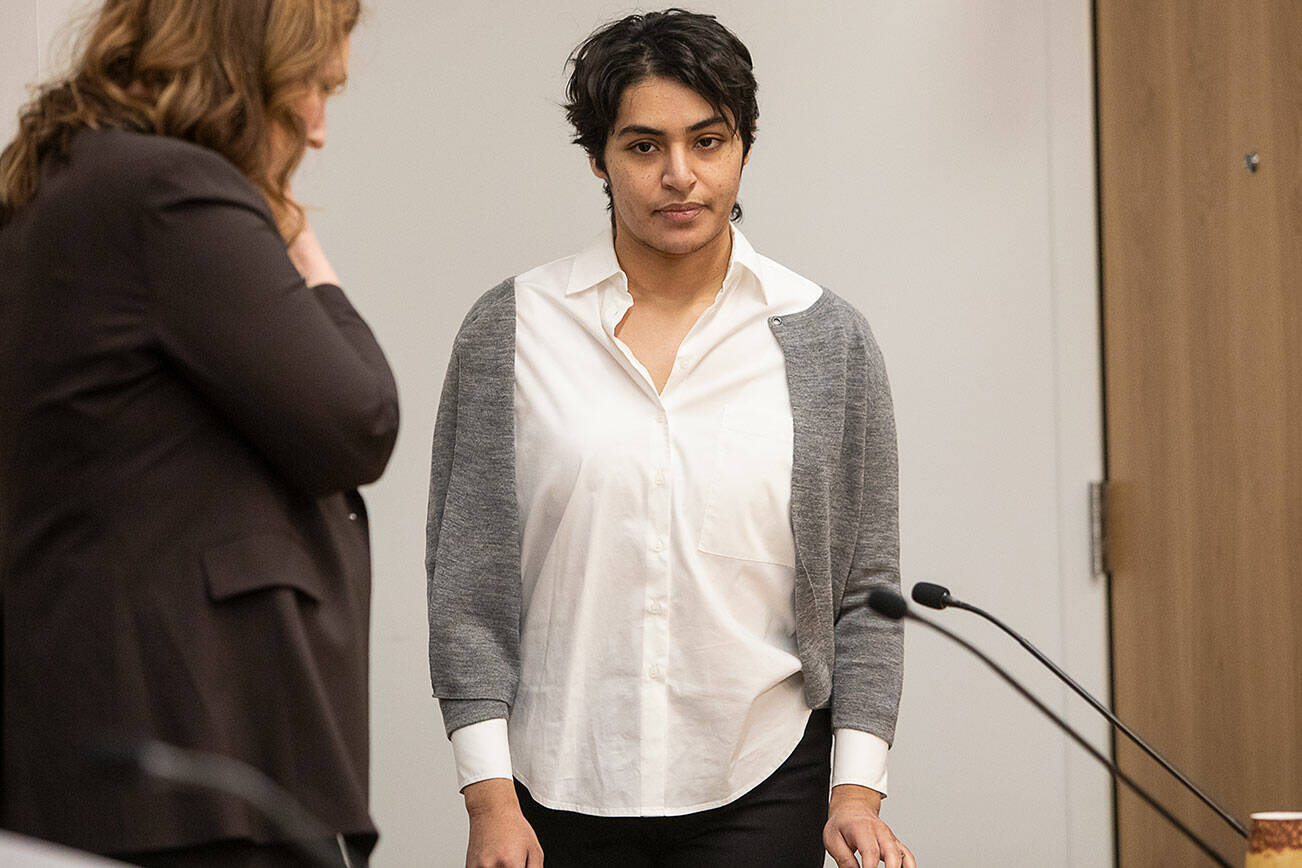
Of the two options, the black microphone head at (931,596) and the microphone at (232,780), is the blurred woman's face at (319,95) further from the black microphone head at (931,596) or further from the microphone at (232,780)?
the black microphone head at (931,596)

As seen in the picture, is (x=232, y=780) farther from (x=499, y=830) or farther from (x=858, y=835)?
(x=858, y=835)

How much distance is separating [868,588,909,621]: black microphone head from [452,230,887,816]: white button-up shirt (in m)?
0.41

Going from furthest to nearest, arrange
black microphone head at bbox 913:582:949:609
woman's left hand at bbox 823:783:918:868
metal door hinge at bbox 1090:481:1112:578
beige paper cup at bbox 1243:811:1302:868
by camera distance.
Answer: metal door hinge at bbox 1090:481:1112:578 < woman's left hand at bbox 823:783:918:868 < black microphone head at bbox 913:582:949:609 < beige paper cup at bbox 1243:811:1302:868

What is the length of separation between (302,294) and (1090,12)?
2.16m

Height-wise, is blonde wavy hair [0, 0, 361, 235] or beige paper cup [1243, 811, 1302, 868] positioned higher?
blonde wavy hair [0, 0, 361, 235]

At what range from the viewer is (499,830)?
154cm

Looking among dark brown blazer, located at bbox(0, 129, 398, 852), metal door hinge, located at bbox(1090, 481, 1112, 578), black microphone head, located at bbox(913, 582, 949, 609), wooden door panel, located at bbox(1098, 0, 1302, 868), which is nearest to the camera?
dark brown blazer, located at bbox(0, 129, 398, 852)

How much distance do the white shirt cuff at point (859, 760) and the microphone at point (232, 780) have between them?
1.85 ft

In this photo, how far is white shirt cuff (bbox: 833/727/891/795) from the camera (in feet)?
5.26

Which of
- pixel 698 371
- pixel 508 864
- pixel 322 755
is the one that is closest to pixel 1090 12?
pixel 698 371

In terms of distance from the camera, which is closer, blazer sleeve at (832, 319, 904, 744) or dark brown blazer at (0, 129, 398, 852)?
dark brown blazer at (0, 129, 398, 852)

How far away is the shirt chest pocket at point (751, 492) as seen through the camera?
5.24 feet

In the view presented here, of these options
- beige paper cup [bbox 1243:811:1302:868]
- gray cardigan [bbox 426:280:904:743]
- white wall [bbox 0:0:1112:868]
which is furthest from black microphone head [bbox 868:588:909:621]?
white wall [bbox 0:0:1112:868]

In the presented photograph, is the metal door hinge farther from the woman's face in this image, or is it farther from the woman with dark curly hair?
the woman's face
